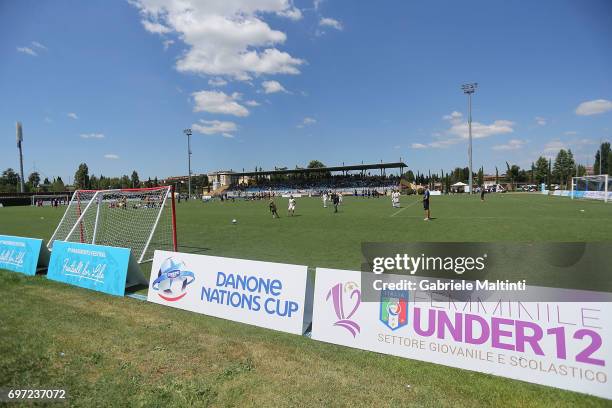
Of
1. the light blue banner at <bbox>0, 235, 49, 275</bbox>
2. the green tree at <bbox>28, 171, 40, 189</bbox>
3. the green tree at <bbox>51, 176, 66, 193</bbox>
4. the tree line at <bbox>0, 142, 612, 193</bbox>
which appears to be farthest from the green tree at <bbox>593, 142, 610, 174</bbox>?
the green tree at <bbox>28, 171, 40, 189</bbox>

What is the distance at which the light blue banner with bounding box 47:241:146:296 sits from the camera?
789 cm

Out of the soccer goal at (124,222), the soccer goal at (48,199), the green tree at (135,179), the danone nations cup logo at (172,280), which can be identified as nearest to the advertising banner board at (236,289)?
the danone nations cup logo at (172,280)

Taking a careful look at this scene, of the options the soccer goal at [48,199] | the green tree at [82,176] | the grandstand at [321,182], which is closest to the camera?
the soccer goal at [48,199]

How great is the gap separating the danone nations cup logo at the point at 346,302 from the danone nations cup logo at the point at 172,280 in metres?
3.10

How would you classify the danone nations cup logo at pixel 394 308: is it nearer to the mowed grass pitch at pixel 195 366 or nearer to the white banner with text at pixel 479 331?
the white banner with text at pixel 479 331

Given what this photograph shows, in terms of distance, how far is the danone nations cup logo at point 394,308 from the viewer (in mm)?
4691

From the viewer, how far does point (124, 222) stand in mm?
23438

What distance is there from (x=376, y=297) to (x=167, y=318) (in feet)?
12.8

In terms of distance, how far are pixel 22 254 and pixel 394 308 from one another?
11024 mm

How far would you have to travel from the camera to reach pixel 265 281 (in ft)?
19.0

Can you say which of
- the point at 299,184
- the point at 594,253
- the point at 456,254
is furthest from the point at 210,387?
the point at 299,184

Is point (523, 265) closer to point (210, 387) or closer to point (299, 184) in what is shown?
point (210, 387)

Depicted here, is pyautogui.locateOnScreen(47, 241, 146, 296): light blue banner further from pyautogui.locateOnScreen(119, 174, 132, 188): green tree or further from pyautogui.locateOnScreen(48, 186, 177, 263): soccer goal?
pyautogui.locateOnScreen(119, 174, 132, 188): green tree

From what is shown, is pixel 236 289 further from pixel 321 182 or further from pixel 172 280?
pixel 321 182
